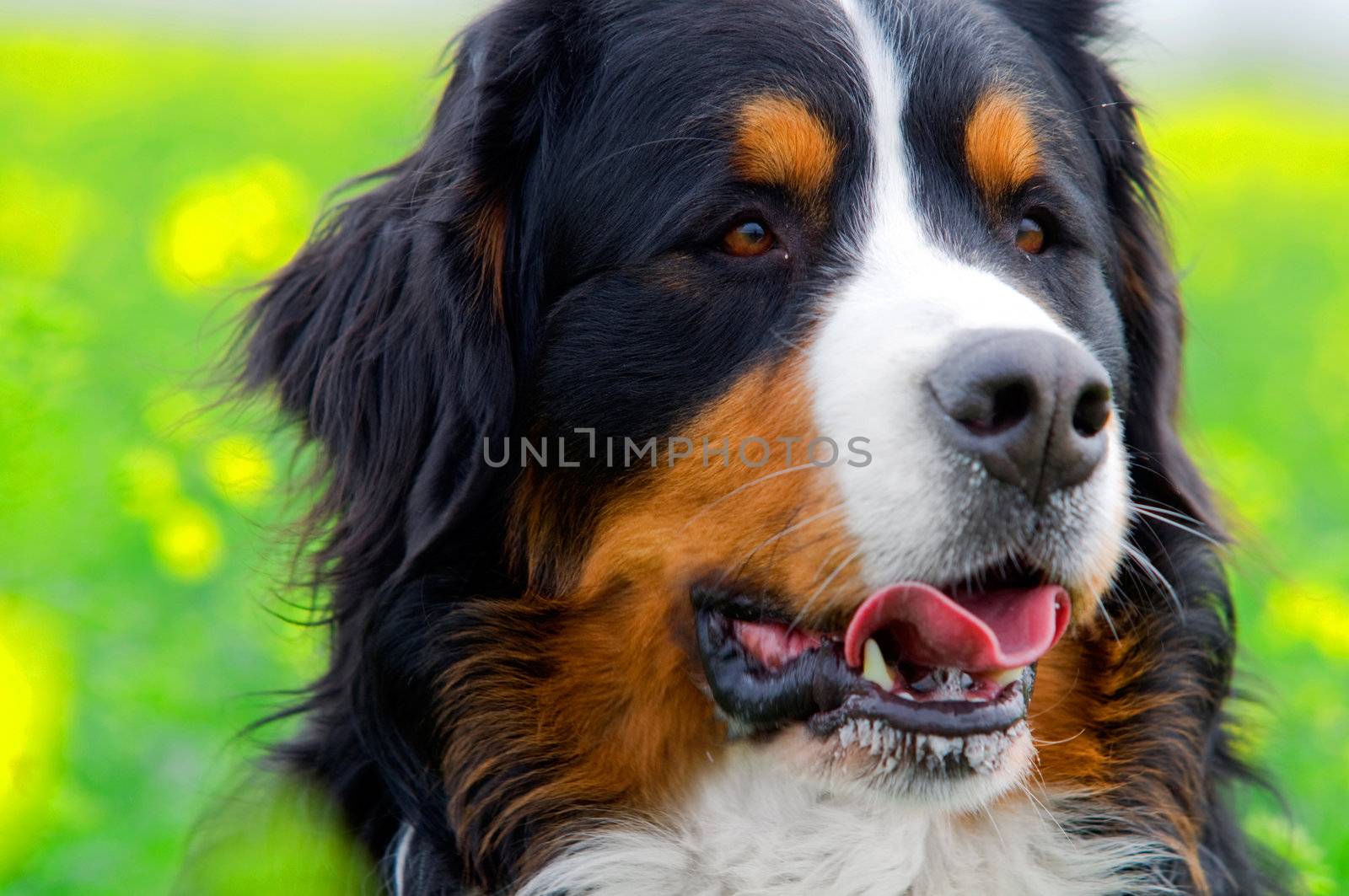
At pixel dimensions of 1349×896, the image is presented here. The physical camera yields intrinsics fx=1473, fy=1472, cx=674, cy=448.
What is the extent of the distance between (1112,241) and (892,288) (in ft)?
2.90

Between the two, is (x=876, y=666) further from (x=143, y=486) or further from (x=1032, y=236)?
(x=143, y=486)

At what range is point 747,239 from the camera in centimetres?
294

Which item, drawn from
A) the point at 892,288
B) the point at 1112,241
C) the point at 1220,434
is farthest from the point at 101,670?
the point at 1220,434

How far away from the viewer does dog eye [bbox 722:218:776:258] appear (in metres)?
2.94

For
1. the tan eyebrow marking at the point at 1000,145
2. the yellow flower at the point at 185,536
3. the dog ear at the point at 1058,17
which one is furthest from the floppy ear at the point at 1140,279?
the yellow flower at the point at 185,536

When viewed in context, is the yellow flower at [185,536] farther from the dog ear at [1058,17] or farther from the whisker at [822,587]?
the dog ear at [1058,17]

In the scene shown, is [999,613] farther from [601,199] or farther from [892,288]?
[601,199]

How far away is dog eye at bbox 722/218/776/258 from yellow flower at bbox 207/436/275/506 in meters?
1.37

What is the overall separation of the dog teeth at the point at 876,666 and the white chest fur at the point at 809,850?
0.33 meters

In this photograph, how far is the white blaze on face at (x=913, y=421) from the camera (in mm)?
2533

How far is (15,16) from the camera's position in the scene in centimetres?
2295

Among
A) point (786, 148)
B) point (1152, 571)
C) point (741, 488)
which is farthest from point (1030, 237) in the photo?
point (741, 488)

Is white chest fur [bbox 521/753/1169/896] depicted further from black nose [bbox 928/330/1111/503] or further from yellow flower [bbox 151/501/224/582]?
yellow flower [bbox 151/501/224/582]

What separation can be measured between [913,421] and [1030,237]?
0.82 m
